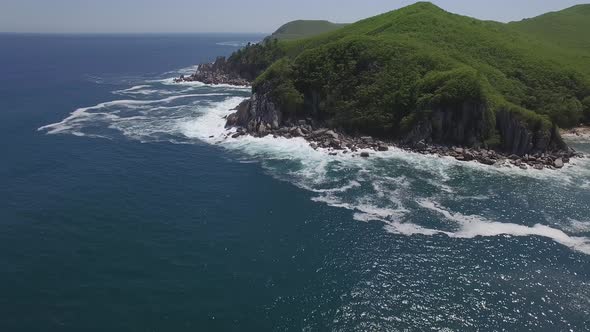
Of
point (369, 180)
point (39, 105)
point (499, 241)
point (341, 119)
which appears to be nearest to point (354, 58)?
point (341, 119)

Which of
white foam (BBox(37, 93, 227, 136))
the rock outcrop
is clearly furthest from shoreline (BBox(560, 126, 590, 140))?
white foam (BBox(37, 93, 227, 136))

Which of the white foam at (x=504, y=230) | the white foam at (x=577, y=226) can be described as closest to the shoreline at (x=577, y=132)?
the white foam at (x=577, y=226)

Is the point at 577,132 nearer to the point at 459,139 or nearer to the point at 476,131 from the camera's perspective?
the point at 476,131

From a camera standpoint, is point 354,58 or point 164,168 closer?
point 164,168

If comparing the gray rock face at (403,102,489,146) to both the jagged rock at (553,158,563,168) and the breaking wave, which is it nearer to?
the breaking wave

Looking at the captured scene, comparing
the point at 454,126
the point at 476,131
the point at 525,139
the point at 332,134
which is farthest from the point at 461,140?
the point at 332,134

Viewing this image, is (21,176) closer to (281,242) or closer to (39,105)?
(281,242)
